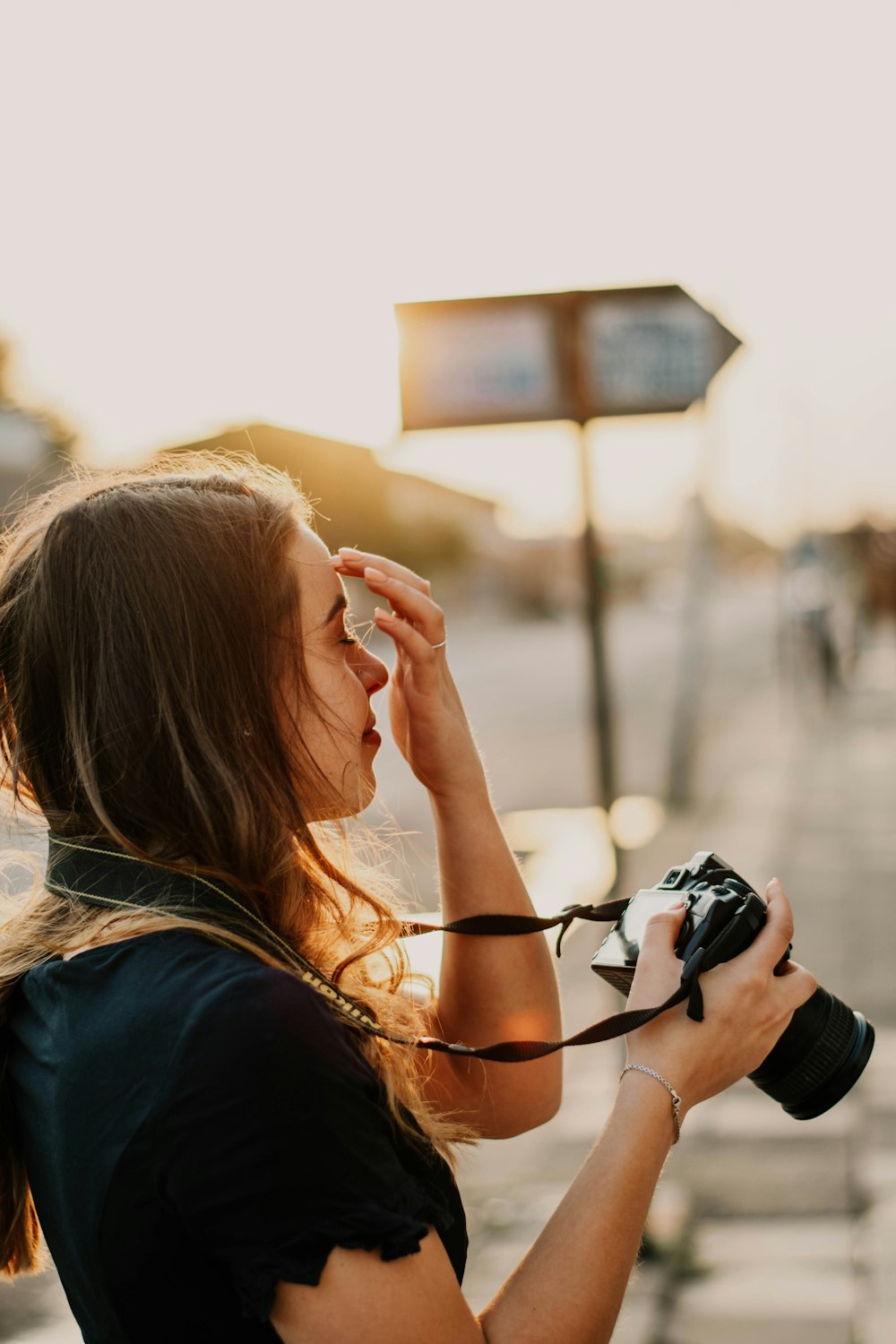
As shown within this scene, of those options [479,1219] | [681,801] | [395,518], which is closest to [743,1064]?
[479,1219]

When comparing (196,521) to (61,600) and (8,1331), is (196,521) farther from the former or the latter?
(8,1331)

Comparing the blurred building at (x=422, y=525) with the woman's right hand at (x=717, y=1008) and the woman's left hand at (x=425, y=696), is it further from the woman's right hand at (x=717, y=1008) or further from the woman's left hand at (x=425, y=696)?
the woman's right hand at (x=717, y=1008)

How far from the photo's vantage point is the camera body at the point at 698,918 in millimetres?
1419

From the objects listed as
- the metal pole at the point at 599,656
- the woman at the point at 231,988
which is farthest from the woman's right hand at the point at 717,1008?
the metal pole at the point at 599,656

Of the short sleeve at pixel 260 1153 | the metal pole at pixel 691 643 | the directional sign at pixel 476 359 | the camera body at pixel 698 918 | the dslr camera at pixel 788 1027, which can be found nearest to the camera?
the short sleeve at pixel 260 1153

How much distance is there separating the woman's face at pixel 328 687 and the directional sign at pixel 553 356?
7.07 feet

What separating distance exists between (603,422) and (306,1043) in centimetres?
286

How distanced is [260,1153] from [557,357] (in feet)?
9.38

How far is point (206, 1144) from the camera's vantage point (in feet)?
3.52

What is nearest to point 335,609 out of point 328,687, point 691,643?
point 328,687

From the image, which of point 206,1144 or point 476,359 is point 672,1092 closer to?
point 206,1144

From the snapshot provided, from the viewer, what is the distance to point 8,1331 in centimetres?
315

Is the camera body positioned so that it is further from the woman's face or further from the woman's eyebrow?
the woman's eyebrow

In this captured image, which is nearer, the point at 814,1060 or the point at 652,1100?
the point at 652,1100
